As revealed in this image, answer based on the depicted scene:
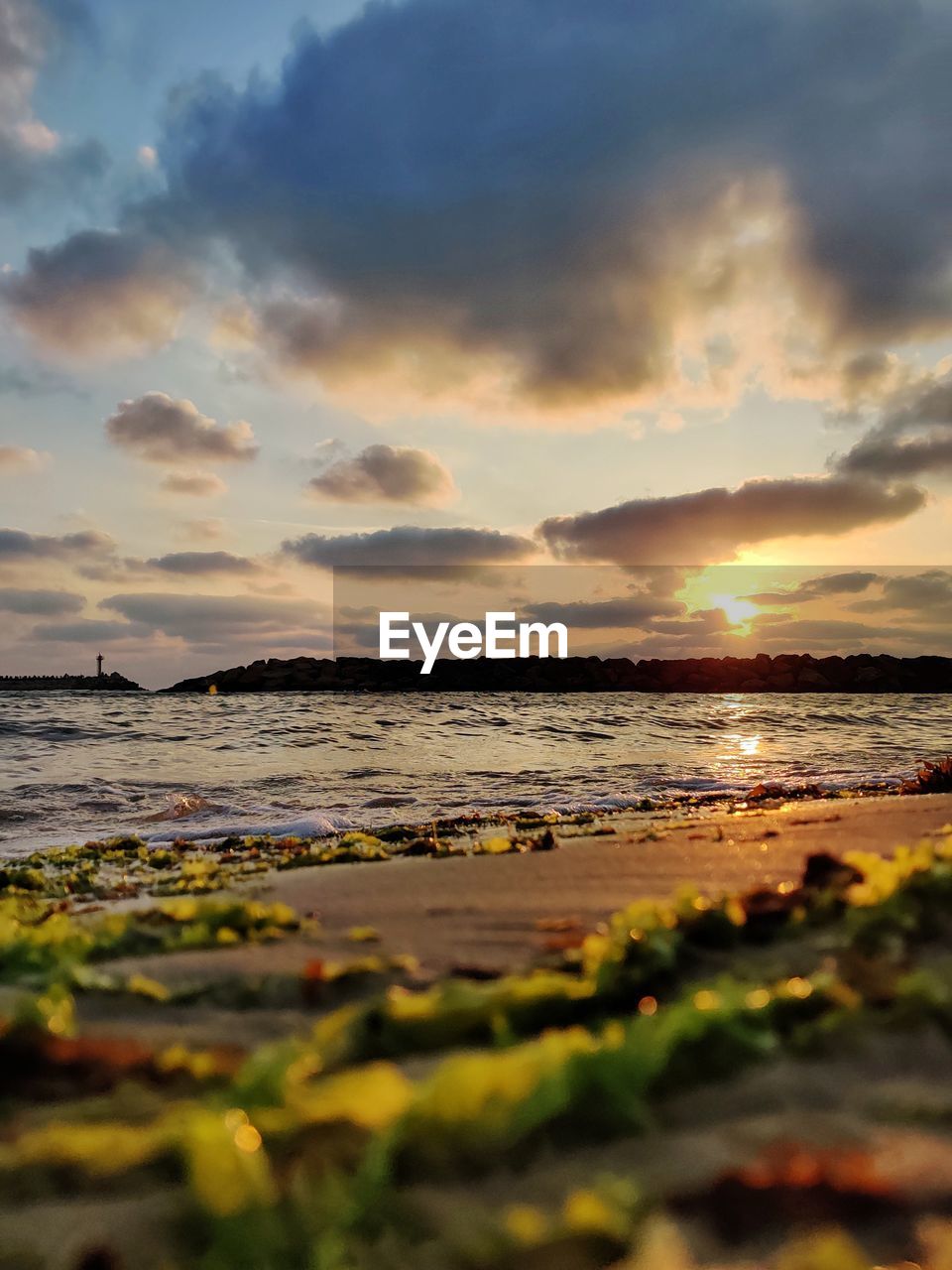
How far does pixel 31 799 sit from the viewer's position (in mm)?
8992

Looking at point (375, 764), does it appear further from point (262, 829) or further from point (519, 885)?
point (519, 885)

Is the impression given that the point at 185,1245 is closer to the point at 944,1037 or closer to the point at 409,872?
the point at 944,1037

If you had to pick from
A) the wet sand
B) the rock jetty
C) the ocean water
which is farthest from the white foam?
the rock jetty

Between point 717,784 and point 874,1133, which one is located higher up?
point 874,1133

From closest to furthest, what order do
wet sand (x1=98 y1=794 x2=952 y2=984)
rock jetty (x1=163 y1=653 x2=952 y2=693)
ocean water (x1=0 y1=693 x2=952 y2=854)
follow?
wet sand (x1=98 y1=794 x2=952 y2=984) → ocean water (x1=0 y1=693 x2=952 y2=854) → rock jetty (x1=163 y1=653 x2=952 y2=693)

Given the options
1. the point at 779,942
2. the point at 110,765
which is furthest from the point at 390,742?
the point at 779,942

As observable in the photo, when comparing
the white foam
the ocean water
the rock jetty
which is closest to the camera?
the white foam

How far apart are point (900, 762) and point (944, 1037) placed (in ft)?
37.8

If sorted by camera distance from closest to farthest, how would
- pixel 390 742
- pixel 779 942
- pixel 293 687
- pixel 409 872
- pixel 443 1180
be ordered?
pixel 443 1180
pixel 779 942
pixel 409 872
pixel 390 742
pixel 293 687

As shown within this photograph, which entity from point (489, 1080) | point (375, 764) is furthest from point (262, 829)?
point (489, 1080)

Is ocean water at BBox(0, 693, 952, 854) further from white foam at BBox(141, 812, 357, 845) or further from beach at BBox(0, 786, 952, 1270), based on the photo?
beach at BBox(0, 786, 952, 1270)

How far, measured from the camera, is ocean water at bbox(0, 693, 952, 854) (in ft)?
26.5

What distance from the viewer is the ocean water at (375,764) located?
8.08m

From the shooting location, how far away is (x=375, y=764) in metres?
11.8
